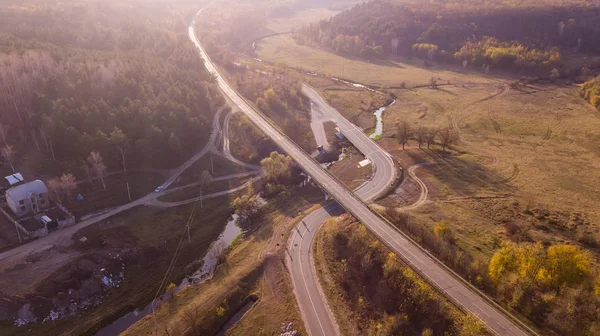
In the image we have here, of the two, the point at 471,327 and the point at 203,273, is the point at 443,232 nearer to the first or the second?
the point at 471,327

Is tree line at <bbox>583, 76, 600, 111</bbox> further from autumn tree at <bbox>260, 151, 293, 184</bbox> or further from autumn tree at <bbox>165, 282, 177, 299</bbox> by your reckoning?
autumn tree at <bbox>165, 282, 177, 299</bbox>

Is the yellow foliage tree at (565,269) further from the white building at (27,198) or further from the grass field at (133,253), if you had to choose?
the white building at (27,198)

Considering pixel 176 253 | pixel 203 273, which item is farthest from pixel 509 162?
pixel 176 253

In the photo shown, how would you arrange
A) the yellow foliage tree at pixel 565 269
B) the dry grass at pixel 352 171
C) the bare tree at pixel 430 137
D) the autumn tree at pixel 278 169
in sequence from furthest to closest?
the bare tree at pixel 430 137, the dry grass at pixel 352 171, the autumn tree at pixel 278 169, the yellow foliage tree at pixel 565 269

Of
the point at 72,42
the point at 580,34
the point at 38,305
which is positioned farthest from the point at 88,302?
the point at 580,34

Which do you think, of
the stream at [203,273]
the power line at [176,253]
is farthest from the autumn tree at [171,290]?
the power line at [176,253]

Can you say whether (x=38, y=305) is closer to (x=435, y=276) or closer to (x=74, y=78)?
(x=435, y=276)

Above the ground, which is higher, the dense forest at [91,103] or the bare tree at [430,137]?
the dense forest at [91,103]
